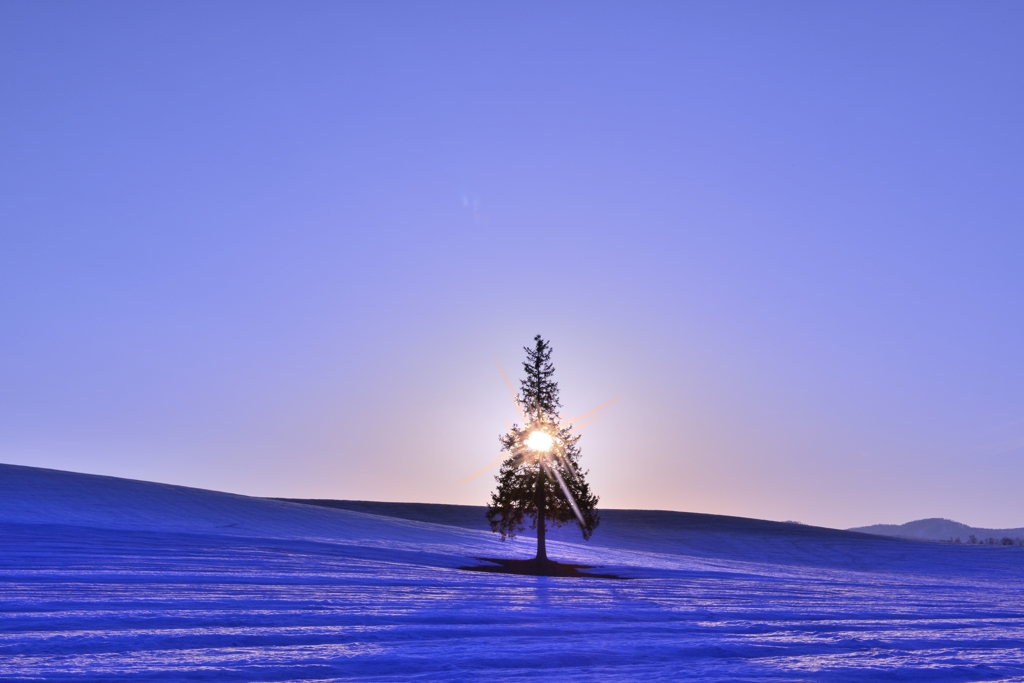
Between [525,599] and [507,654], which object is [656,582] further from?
[507,654]

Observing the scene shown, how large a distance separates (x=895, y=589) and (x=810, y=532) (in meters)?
49.5

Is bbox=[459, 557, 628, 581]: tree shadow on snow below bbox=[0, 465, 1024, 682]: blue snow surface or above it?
below

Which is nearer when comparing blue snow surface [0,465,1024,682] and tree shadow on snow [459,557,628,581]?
blue snow surface [0,465,1024,682]

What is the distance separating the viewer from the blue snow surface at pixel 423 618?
976 cm

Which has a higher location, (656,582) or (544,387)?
(544,387)

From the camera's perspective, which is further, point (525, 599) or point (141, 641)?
point (525, 599)

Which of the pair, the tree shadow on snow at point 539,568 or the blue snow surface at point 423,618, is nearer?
the blue snow surface at point 423,618

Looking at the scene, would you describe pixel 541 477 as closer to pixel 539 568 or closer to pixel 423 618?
pixel 539 568

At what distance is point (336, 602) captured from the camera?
15898 millimetres

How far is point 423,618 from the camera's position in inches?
555

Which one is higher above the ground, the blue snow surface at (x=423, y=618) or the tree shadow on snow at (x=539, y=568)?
the blue snow surface at (x=423, y=618)

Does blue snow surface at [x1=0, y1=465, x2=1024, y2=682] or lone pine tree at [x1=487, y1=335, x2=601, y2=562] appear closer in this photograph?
blue snow surface at [x1=0, y1=465, x2=1024, y2=682]

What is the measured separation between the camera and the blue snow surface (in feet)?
32.0

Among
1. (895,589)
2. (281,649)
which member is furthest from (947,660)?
(895,589)
